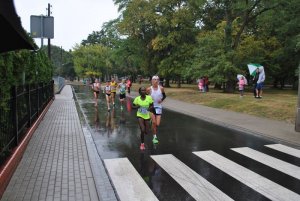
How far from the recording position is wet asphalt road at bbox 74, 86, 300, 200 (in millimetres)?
6199

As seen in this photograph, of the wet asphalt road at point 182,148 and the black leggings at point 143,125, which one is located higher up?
the black leggings at point 143,125

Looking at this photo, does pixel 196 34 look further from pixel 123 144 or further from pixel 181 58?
pixel 123 144

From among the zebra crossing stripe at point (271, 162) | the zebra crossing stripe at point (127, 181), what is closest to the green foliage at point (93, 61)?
the zebra crossing stripe at point (271, 162)

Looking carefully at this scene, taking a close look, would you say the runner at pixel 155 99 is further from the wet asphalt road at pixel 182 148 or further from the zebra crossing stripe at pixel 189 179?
the zebra crossing stripe at pixel 189 179

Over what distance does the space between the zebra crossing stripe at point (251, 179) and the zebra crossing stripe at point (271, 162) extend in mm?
717

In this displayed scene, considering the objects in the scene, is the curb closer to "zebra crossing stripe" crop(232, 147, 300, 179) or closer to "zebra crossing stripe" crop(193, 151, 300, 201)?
"zebra crossing stripe" crop(193, 151, 300, 201)

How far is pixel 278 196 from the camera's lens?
5758mm

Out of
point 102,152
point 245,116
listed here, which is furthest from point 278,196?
point 245,116

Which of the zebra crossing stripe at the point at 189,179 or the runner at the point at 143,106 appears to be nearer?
the zebra crossing stripe at the point at 189,179

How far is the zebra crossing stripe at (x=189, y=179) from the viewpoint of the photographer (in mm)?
5746

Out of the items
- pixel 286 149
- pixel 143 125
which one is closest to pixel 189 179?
pixel 143 125

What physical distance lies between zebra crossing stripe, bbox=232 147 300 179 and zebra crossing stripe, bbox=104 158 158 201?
3.02 metres

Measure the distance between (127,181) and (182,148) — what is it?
10.9ft

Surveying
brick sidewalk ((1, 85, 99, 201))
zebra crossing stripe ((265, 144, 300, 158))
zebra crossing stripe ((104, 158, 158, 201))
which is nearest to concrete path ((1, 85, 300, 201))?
brick sidewalk ((1, 85, 99, 201))
